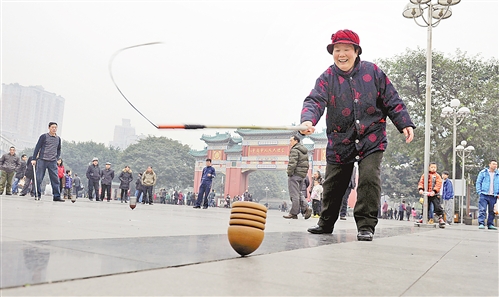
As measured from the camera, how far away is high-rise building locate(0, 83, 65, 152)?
9975 cm

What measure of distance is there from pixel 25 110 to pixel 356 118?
112975 mm

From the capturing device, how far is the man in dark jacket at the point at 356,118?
390cm

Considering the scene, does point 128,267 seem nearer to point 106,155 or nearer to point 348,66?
point 348,66

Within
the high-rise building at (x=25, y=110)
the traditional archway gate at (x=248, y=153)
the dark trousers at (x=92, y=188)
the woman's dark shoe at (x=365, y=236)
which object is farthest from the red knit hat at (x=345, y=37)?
the high-rise building at (x=25, y=110)

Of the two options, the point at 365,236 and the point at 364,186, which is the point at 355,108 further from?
the point at 365,236

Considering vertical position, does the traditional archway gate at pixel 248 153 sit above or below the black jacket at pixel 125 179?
above

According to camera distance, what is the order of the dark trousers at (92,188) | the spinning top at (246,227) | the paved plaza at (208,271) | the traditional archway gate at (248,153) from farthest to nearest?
the traditional archway gate at (248,153) → the dark trousers at (92,188) → the spinning top at (246,227) → the paved plaza at (208,271)

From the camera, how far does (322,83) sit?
160 inches

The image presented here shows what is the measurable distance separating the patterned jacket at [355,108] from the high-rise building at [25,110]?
106613 mm

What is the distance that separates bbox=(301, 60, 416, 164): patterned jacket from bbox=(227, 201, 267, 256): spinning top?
5.25ft

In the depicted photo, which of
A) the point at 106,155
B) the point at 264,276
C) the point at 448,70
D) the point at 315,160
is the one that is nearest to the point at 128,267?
the point at 264,276

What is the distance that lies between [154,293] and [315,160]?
4143cm

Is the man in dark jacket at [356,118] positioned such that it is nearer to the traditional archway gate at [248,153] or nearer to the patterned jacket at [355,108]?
the patterned jacket at [355,108]

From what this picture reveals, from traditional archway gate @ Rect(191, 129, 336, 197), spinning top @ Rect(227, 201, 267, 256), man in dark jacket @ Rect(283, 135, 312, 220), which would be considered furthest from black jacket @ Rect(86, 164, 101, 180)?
traditional archway gate @ Rect(191, 129, 336, 197)
